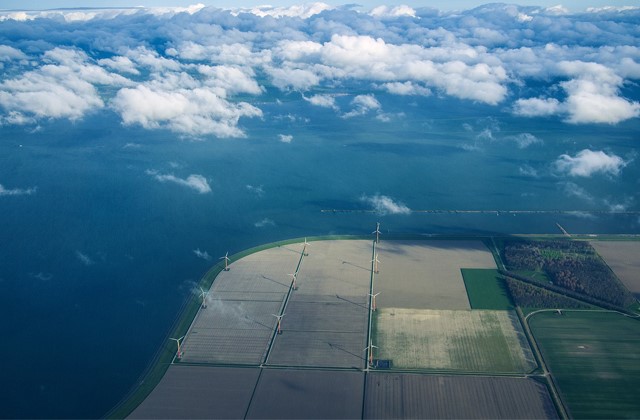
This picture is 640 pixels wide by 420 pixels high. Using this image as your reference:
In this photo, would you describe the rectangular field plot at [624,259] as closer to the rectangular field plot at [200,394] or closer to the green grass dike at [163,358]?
the rectangular field plot at [200,394]

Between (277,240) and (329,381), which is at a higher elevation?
(329,381)

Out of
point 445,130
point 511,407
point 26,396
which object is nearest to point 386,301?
point 511,407

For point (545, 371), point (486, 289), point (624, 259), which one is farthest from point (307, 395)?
point (624, 259)

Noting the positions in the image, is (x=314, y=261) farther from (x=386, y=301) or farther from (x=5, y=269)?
(x=5, y=269)

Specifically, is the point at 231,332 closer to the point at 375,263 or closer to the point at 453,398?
the point at 375,263

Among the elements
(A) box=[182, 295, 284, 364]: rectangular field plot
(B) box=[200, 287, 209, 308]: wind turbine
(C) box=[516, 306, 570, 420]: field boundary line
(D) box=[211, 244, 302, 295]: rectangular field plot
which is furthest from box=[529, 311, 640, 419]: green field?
(B) box=[200, 287, 209, 308]: wind turbine

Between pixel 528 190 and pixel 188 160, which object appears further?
pixel 188 160

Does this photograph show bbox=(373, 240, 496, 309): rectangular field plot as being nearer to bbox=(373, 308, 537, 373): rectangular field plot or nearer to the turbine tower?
bbox=(373, 308, 537, 373): rectangular field plot
